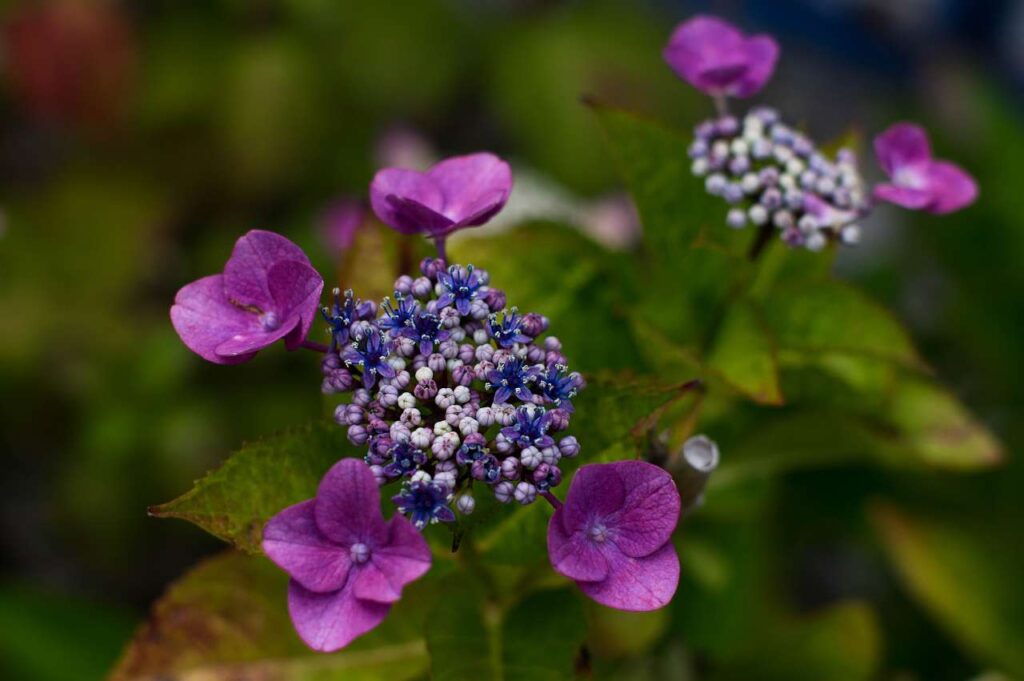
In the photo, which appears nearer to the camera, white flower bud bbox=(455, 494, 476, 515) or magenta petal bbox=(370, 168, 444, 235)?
white flower bud bbox=(455, 494, 476, 515)

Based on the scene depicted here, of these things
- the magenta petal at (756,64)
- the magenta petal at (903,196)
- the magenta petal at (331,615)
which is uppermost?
the magenta petal at (756,64)

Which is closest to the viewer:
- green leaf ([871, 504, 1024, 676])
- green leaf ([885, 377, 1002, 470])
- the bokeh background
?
green leaf ([885, 377, 1002, 470])

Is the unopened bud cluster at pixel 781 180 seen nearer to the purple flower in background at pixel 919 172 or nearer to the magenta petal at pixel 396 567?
the purple flower in background at pixel 919 172

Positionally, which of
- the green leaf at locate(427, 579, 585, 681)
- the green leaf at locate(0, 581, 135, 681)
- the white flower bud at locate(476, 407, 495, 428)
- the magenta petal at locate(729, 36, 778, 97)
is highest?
the magenta petal at locate(729, 36, 778, 97)

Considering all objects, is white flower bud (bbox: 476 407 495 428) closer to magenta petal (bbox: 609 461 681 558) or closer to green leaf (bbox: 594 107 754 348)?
magenta petal (bbox: 609 461 681 558)

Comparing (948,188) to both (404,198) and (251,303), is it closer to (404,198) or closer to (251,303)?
(404,198)

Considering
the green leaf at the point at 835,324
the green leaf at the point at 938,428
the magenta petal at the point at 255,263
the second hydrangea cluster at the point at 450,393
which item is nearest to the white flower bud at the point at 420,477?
the second hydrangea cluster at the point at 450,393

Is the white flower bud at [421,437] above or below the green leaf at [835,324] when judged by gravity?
above

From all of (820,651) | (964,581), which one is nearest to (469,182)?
(820,651)

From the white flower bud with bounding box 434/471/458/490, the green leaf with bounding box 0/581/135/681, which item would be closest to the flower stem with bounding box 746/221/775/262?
the white flower bud with bounding box 434/471/458/490
